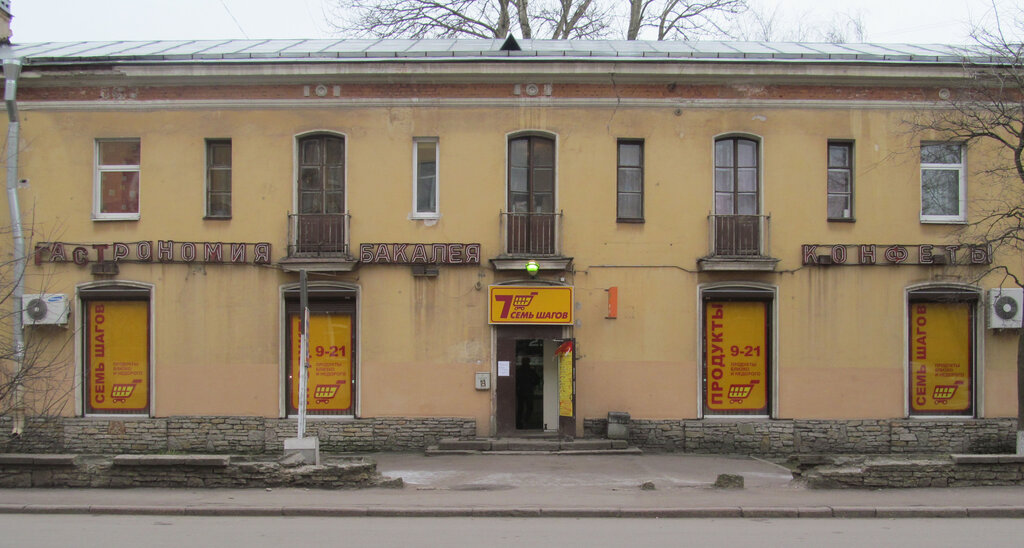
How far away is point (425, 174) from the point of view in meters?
16.2

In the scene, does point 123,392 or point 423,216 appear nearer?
point 423,216

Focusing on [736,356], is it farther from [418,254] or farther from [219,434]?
[219,434]

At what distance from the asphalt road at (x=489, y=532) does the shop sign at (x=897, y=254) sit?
6528mm

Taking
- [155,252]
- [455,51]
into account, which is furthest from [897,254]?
[155,252]

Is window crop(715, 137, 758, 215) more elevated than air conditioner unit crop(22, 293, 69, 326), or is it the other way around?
window crop(715, 137, 758, 215)

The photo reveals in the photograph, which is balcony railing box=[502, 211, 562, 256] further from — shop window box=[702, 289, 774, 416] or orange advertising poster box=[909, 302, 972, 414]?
orange advertising poster box=[909, 302, 972, 414]

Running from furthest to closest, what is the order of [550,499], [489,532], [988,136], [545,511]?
1. [988,136]
2. [550,499]
3. [545,511]
4. [489,532]

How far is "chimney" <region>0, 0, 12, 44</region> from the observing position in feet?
59.8

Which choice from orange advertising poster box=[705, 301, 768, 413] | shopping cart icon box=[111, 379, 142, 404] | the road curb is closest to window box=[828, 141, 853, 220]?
orange advertising poster box=[705, 301, 768, 413]

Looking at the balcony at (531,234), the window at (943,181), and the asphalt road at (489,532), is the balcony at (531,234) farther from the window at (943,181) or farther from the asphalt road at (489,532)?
the window at (943,181)

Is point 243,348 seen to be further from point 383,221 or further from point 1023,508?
point 1023,508

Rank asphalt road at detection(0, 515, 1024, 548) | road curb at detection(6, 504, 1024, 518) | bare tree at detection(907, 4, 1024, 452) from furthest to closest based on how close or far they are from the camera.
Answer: bare tree at detection(907, 4, 1024, 452)
road curb at detection(6, 504, 1024, 518)
asphalt road at detection(0, 515, 1024, 548)

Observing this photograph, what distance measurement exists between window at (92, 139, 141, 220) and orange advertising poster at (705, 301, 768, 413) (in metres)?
12.1

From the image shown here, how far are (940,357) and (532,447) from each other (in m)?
8.55
